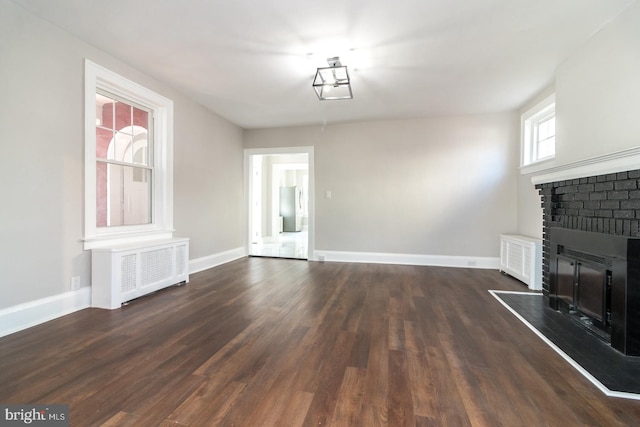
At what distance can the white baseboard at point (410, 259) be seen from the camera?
485cm

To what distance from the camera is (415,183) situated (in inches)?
201

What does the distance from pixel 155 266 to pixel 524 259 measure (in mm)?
4750

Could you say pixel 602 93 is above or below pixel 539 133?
below

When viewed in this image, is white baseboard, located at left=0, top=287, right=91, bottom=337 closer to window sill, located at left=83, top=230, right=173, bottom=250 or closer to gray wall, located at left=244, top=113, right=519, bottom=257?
window sill, located at left=83, top=230, right=173, bottom=250

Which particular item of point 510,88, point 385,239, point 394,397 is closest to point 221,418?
point 394,397

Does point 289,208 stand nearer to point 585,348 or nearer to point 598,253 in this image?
point 598,253

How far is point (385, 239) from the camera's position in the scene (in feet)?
17.2

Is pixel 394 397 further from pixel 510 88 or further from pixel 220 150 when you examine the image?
pixel 220 150

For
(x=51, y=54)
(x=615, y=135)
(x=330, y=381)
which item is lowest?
(x=330, y=381)

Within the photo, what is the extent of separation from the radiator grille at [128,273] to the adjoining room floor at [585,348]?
13.0ft

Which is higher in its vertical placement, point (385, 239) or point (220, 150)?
point (220, 150)

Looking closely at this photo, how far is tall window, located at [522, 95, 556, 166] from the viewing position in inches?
152

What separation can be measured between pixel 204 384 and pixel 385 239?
4082 millimetres

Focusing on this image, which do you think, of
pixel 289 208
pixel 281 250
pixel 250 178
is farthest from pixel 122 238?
pixel 289 208
